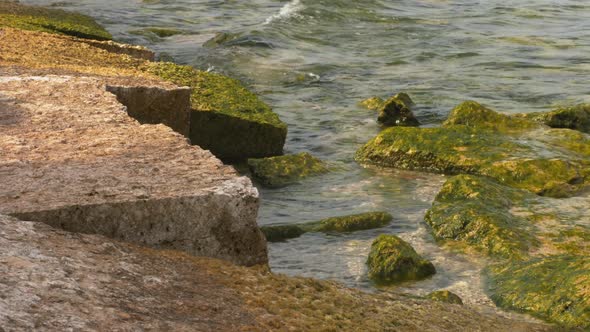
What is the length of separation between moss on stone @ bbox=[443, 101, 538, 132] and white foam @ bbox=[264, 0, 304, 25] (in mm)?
8225

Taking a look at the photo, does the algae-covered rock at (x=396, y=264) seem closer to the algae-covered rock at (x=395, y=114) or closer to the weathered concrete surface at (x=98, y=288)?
the weathered concrete surface at (x=98, y=288)

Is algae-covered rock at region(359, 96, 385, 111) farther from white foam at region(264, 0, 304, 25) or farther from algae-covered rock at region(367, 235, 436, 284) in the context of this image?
white foam at region(264, 0, 304, 25)

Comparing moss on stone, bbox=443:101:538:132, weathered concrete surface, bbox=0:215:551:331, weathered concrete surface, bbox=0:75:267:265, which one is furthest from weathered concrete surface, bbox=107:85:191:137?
moss on stone, bbox=443:101:538:132

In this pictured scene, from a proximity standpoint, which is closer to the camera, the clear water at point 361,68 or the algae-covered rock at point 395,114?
the clear water at point 361,68

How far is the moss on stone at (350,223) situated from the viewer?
7355 millimetres

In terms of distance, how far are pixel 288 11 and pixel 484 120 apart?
32.1ft

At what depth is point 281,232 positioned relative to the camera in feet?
23.8

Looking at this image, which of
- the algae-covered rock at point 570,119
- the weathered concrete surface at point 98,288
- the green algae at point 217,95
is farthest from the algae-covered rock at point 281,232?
the algae-covered rock at point 570,119

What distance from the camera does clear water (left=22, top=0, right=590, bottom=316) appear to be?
7.23 meters

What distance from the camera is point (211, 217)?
447 centimetres

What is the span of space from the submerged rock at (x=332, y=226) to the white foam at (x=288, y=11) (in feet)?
36.4

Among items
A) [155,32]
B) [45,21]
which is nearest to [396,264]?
[45,21]

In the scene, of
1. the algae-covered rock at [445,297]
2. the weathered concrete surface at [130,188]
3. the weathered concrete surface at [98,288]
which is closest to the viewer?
the weathered concrete surface at [98,288]

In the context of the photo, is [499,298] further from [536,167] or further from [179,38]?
[179,38]
